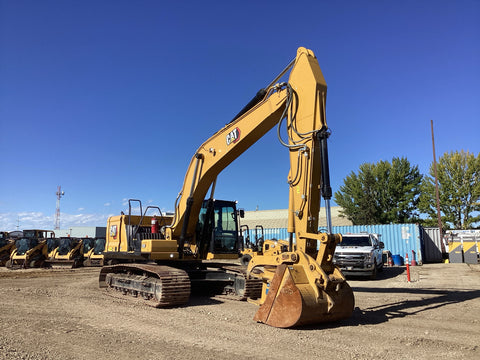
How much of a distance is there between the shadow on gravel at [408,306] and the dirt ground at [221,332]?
0.02 metres

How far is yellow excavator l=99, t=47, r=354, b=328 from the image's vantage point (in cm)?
637

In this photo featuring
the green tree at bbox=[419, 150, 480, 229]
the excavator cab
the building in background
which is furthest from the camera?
the building in background

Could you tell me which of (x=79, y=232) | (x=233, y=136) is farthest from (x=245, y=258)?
(x=79, y=232)

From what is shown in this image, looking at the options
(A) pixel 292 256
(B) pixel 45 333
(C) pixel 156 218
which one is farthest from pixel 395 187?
(B) pixel 45 333

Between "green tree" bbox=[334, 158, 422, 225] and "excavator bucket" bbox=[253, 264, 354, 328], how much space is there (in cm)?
3400

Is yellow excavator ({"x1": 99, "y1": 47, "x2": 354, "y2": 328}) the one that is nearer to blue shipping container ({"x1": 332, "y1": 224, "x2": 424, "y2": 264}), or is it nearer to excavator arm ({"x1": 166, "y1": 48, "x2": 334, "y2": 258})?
excavator arm ({"x1": 166, "y1": 48, "x2": 334, "y2": 258})

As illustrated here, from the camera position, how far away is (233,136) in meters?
9.01

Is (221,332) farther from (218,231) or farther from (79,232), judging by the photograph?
(79,232)

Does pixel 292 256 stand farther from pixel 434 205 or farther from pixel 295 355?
pixel 434 205

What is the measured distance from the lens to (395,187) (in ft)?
129

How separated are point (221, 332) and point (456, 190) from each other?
3756 centimetres

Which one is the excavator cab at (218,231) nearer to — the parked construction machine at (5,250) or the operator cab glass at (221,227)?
A: the operator cab glass at (221,227)

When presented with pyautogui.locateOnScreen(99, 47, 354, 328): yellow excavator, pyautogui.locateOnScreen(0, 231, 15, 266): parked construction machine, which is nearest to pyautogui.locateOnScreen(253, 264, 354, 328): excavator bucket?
pyautogui.locateOnScreen(99, 47, 354, 328): yellow excavator

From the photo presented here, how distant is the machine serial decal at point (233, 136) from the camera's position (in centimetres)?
889
